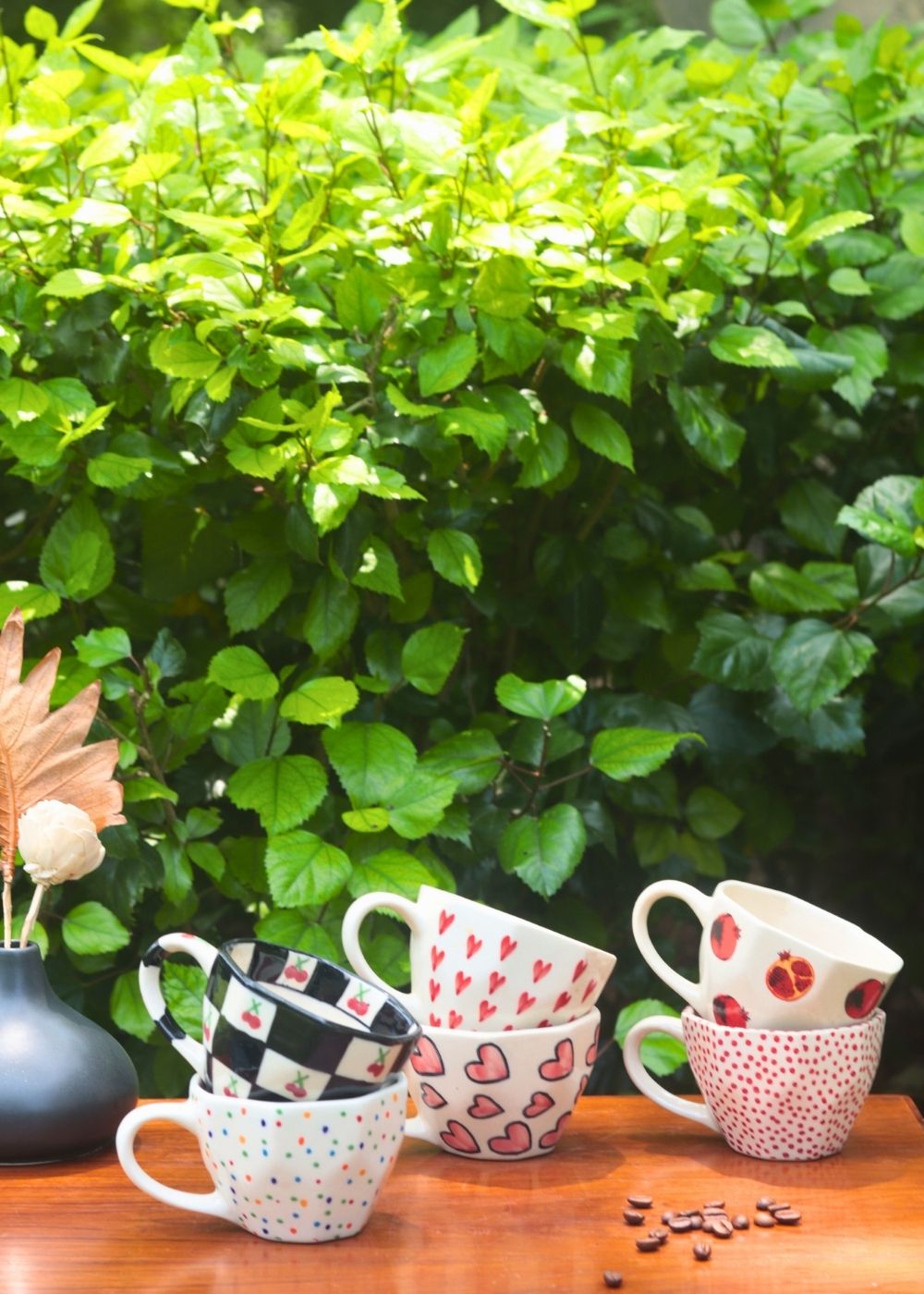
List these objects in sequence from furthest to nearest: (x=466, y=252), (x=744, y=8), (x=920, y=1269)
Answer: (x=744, y=8)
(x=466, y=252)
(x=920, y=1269)

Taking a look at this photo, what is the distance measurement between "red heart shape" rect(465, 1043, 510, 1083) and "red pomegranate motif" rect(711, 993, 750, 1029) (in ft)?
0.44

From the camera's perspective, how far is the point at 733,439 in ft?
4.04

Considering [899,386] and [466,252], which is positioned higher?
[466,252]

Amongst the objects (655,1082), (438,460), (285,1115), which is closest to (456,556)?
(438,460)

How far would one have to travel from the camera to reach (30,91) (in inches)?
45.1

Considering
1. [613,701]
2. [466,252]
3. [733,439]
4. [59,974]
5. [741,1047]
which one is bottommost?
[59,974]

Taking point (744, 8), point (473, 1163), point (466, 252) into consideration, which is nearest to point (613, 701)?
point (466, 252)

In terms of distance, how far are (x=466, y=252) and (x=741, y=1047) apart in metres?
0.63

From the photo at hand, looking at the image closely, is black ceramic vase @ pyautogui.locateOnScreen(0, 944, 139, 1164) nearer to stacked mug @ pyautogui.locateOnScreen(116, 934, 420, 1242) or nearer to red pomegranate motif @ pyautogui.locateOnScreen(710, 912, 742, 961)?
stacked mug @ pyautogui.locateOnScreen(116, 934, 420, 1242)

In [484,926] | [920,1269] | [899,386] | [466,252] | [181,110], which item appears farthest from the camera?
[899,386]

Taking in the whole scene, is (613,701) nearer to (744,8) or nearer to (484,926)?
(484,926)

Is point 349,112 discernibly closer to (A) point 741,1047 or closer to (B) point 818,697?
(B) point 818,697

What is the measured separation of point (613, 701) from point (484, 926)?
48cm

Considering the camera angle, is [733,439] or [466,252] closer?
[466,252]
